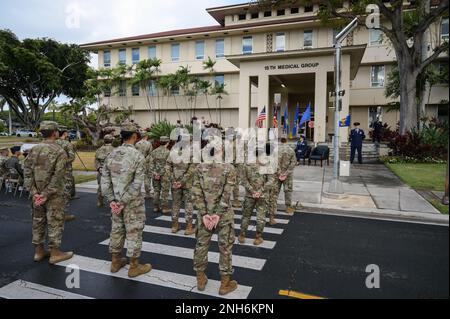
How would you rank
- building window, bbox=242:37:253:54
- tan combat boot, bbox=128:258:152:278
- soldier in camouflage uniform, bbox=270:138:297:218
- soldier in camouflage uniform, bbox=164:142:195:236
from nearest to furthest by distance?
tan combat boot, bbox=128:258:152:278
soldier in camouflage uniform, bbox=164:142:195:236
soldier in camouflage uniform, bbox=270:138:297:218
building window, bbox=242:37:253:54

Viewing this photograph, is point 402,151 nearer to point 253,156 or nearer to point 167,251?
point 253,156

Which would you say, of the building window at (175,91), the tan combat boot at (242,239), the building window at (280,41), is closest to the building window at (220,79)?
the building window at (175,91)

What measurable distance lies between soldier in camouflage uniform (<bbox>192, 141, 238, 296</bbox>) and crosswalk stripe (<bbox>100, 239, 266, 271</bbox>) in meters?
0.82

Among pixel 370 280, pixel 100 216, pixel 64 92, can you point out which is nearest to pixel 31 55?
pixel 64 92

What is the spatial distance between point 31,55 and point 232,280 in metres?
39.0

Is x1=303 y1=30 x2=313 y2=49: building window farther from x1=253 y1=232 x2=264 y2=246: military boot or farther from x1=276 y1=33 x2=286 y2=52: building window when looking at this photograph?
x1=253 y1=232 x2=264 y2=246: military boot

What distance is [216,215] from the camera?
13.3ft

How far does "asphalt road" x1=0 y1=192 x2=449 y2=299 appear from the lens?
4.05m

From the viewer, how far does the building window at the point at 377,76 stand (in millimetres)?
28812

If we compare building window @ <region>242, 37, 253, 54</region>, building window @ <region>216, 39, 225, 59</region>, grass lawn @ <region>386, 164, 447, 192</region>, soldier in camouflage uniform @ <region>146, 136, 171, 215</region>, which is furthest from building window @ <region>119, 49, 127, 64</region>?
soldier in camouflage uniform @ <region>146, 136, 171, 215</region>

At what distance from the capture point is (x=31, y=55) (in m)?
33.8

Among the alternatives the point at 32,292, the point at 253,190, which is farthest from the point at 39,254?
the point at 253,190

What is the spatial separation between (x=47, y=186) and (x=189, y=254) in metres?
2.68

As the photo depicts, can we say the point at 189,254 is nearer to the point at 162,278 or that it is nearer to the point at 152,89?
the point at 162,278
